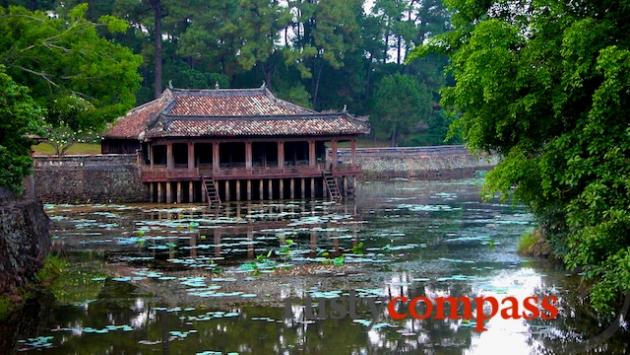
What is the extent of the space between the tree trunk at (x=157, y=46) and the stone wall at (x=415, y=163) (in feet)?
47.7

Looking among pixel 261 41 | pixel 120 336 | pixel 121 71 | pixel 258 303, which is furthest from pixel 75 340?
pixel 261 41

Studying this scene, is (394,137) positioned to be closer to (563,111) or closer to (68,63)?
(68,63)

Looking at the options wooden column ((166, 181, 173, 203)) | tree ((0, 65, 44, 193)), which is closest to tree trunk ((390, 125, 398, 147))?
wooden column ((166, 181, 173, 203))

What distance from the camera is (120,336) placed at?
15.0 metres

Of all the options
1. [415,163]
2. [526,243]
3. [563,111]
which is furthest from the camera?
[415,163]

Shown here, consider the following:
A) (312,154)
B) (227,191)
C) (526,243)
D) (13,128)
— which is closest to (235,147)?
(312,154)

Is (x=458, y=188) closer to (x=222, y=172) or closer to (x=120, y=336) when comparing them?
(x=222, y=172)

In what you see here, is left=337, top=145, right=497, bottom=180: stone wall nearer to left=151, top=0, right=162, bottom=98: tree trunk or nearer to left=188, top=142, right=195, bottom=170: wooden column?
left=151, top=0, right=162, bottom=98: tree trunk

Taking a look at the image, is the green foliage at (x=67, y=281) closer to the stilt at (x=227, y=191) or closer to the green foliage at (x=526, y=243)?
the green foliage at (x=526, y=243)

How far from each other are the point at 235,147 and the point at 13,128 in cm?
3122

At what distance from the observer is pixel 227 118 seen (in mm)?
46906

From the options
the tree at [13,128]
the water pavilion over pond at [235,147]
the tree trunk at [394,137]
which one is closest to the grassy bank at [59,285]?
the tree at [13,128]

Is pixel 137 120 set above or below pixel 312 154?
above

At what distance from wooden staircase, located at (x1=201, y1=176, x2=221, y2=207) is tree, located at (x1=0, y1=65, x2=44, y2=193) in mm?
24636
